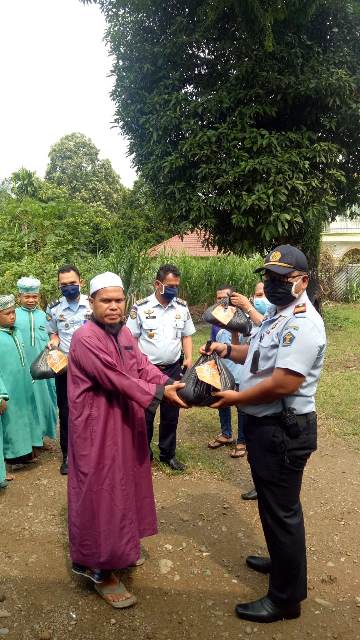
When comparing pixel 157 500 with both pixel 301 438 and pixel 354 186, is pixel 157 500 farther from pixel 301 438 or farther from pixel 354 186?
pixel 354 186

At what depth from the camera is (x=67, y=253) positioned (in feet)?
33.2

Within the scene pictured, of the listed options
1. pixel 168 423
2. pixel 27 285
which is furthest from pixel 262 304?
pixel 27 285

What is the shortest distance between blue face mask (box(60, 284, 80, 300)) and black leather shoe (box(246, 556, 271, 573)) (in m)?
2.70

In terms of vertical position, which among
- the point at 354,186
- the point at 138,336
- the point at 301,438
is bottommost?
the point at 301,438

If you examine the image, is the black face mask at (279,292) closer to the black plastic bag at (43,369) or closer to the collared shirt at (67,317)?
the black plastic bag at (43,369)

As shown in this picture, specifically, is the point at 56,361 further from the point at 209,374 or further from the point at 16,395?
the point at 209,374

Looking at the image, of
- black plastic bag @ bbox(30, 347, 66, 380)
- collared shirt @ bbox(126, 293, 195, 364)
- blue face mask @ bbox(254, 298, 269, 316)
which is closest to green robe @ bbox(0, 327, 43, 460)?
black plastic bag @ bbox(30, 347, 66, 380)

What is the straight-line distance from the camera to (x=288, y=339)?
2.46 meters

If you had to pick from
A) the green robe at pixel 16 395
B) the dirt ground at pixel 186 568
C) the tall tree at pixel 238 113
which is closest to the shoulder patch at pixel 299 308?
the dirt ground at pixel 186 568

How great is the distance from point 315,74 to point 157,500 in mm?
8310

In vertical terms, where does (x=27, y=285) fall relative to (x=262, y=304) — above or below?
above

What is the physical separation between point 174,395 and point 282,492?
31.7 inches

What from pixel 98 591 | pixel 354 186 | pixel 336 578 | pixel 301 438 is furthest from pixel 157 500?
pixel 354 186

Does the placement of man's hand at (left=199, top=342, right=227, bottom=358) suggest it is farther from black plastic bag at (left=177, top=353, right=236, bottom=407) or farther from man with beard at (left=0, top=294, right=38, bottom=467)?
man with beard at (left=0, top=294, right=38, bottom=467)
